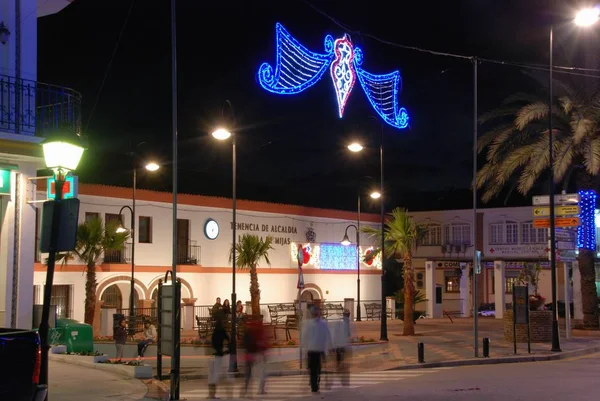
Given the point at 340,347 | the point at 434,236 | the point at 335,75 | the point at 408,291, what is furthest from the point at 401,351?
the point at 434,236

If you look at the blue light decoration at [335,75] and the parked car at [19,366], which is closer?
the parked car at [19,366]

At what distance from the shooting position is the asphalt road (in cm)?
1472

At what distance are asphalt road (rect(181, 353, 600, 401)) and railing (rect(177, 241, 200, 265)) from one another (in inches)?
786

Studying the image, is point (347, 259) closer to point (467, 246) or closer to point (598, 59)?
point (467, 246)

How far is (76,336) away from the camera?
76.4 feet

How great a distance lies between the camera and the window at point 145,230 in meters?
38.6

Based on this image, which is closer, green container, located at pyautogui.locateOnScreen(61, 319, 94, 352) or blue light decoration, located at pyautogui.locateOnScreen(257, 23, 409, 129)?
green container, located at pyautogui.locateOnScreen(61, 319, 94, 352)

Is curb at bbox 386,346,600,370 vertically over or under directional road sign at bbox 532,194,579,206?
under

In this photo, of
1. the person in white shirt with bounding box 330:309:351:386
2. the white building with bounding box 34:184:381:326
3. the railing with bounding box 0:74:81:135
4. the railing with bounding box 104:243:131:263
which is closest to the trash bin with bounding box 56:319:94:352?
the railing with bounding box 0:74:81:135

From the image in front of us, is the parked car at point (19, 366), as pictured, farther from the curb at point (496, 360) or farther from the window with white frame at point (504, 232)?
the window with white frame at point (504, 232)

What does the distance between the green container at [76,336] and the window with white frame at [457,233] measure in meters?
34.9

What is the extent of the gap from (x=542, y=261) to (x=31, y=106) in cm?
4191

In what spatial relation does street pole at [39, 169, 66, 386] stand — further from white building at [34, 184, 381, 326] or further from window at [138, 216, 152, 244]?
window at [138, 216, 152, 244]

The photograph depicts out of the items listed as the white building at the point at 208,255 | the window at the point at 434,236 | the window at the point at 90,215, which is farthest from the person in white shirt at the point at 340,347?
the window at the point at 434,236
